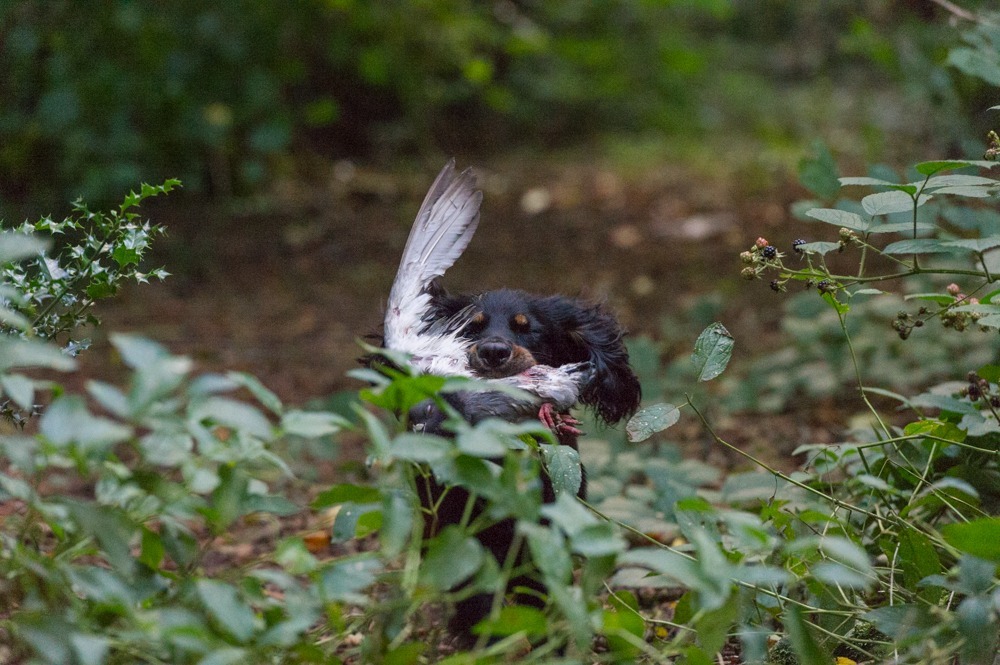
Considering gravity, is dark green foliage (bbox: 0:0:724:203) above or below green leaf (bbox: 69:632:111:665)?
above

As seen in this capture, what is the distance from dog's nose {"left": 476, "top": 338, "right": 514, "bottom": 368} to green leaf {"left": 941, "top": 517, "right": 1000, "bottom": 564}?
1.39 metres

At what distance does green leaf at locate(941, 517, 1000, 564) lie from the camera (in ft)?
5.59

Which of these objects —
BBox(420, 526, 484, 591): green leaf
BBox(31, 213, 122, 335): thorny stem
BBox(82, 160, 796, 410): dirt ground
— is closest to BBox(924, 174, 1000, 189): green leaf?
BBox(420, 526, 484, 591): green leaf

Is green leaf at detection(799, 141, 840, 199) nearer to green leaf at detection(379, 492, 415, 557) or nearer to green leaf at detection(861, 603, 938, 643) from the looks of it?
green leaf at detection(861, 603, 938, 643)

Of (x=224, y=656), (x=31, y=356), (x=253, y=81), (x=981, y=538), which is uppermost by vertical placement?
Result: (x=253, y=81)

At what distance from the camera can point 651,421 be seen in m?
2.31

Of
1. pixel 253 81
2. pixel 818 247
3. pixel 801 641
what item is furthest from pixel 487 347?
pixel 253 81

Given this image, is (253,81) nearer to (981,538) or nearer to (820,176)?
(820,176)

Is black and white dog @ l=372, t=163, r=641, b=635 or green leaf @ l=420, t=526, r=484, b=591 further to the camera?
black and white dog @ l=372, t=163, r=641, b=635

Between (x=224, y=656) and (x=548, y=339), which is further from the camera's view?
(x=548, y=339)

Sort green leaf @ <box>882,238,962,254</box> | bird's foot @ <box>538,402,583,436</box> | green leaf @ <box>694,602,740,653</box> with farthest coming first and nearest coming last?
1. bird's foot @ <box>538,402,583,436</box>
2. green leaf @ <box>882,238,962,254</box>
3. green leaf @ <box>694,602,740,653</box>

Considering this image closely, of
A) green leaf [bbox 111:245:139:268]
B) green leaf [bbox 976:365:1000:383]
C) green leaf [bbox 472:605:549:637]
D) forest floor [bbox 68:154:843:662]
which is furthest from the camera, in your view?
forest floor [bbox 68:154:843:662]

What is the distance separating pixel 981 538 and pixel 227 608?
1256mm

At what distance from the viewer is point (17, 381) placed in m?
1.58
